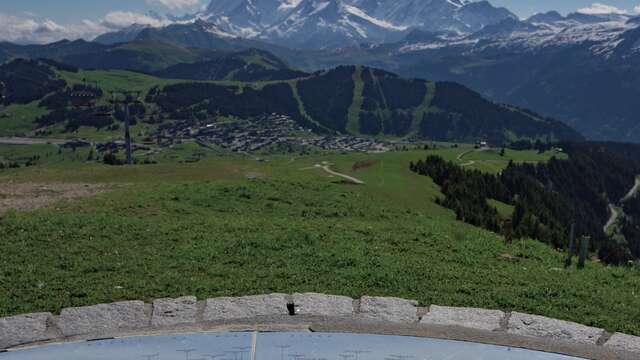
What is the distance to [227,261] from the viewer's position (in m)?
17.3

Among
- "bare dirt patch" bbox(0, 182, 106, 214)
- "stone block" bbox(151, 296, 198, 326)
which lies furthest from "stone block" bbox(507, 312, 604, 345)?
"bare dirt patch" bbox(0, 182, 106, 214)

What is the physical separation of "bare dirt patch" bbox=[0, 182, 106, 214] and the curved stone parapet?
16289 millimetres

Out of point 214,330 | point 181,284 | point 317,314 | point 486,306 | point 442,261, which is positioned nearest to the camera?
point 214,330

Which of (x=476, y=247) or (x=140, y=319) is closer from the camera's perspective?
(x=140, y=319)

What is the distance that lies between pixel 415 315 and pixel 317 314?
226 centimetres

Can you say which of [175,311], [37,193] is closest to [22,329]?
[175,311]

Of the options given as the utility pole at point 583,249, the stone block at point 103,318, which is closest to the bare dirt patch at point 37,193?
the stone block at point 103,318

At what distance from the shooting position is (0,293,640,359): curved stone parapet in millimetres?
11758

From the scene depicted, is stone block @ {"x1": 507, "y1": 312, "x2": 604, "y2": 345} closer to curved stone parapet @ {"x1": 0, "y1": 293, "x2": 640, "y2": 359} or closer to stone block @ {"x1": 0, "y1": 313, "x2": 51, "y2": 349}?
curved stone parapet @ {"x1": 0, "y1": 293, "x2": 640, "y2": 359}

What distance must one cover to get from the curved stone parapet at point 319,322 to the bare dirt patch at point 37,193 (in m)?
16.3

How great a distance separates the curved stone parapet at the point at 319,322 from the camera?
11.8m

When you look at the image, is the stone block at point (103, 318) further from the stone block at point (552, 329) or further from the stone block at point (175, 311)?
the stone block at point (552, 329)

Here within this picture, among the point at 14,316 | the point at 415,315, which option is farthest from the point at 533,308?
the point at 14,316

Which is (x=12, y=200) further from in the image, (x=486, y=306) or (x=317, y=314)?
(x=486, y=306)
